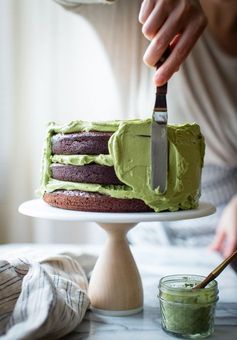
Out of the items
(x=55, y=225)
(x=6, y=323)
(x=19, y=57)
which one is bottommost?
(x=55, y=225)

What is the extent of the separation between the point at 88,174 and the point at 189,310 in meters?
0.23

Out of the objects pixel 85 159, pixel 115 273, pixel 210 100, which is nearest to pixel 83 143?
pixel 85 159

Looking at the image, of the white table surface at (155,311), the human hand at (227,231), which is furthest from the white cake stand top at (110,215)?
the human hand at (227,231)

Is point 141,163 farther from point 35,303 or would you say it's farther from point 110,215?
point 35,303

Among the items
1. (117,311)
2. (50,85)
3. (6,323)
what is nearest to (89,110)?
(50,85)

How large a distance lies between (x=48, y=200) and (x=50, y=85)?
2.49ft

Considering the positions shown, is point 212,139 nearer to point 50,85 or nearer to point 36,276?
point 50,85

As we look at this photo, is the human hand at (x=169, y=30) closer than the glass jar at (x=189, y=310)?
No

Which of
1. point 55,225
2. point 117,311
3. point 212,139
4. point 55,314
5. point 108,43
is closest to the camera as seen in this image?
point 55,314

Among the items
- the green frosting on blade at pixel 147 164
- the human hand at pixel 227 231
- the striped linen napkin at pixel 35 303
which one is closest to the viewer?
the striped linen napkin at pixel 35 303

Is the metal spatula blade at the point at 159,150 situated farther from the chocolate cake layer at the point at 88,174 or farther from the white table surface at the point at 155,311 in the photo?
the white table surface at the point at 155,311

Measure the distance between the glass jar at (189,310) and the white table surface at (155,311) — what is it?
0.05 ft

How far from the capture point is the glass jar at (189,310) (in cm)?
62

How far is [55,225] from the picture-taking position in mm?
1527
